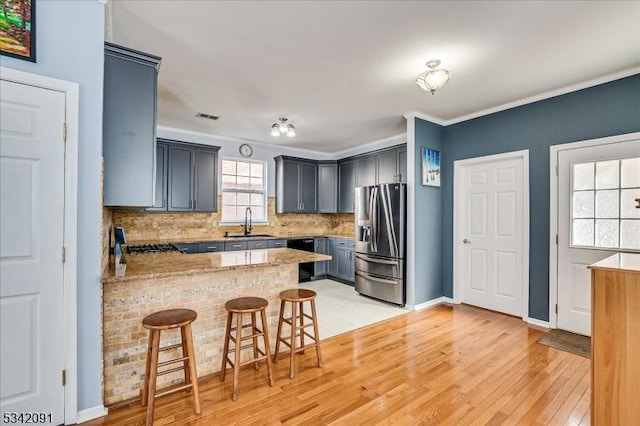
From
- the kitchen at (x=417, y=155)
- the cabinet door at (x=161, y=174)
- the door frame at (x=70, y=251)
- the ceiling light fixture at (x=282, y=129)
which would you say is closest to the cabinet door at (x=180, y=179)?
the cabinet door at (x=161, y=174)

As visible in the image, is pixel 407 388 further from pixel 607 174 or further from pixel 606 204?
pixel 607 174

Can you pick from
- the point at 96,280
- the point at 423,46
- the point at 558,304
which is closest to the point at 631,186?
the point at 558,304

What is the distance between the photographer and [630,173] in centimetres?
288

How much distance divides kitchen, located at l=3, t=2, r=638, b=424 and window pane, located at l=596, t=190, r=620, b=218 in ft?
1.50

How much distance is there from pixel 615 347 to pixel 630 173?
2163mm

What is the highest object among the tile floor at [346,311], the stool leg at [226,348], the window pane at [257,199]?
the window pane at [257,199]

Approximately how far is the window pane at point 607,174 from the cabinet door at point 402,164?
89.2 inches

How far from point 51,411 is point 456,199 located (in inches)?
183

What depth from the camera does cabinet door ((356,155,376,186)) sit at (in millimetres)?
5371

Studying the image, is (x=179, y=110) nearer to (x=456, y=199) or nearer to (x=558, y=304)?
(x=456, y=199)

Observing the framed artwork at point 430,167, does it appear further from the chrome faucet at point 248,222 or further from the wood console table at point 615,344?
the chrome faucet at point 248,222

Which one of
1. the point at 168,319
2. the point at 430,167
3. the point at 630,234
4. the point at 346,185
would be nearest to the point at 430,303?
the point at 430,167

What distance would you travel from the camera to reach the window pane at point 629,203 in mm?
2827

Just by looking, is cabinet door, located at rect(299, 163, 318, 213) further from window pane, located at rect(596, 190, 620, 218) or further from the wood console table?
the wood console table
